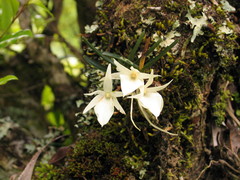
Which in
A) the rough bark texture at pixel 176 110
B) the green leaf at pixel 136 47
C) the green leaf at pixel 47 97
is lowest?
the green leaf at pixel 47 97

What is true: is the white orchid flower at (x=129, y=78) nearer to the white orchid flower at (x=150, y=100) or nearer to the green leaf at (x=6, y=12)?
the white orchid flower at (x=150, y=100)

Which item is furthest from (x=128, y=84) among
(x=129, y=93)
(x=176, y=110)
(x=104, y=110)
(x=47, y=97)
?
(x=47, y=97)

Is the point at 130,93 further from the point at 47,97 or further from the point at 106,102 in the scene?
the point at 47,97

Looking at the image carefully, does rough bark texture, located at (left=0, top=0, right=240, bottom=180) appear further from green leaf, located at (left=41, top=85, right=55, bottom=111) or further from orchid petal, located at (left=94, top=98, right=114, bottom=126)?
green leaf, located at (left=41, top=85, right=55, bottom=111)

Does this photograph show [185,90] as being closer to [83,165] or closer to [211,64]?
[211,64]

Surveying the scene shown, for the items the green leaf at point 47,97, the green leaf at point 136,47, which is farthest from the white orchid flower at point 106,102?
the green leaf at point 47,97

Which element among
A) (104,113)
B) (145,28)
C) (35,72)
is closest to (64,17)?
(35,72)
